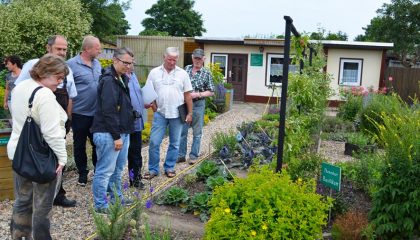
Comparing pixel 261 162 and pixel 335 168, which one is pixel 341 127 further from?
pixel 335 168

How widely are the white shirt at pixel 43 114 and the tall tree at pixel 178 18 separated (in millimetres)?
51645

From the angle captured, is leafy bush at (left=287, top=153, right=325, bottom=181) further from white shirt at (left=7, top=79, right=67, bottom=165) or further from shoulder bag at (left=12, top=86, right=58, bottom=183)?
shoulder bag at (left=12, top=86, right=58, bottom=183)

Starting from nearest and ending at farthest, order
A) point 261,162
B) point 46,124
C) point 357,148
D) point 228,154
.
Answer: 1. point 46,124
2. point 261,162
3. point 228,154
4. point 357,148

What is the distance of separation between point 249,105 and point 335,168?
1379 centimetres

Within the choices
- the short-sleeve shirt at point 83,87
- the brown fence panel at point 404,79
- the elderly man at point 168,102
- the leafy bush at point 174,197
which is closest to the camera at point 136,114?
the short-sleeve shirt at point 83,87

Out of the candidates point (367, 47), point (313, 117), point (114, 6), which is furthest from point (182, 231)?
A: point (114, 6)

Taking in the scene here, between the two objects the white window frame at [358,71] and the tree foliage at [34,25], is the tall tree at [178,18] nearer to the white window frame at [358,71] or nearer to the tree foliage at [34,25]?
the tree foliage at [34,25]

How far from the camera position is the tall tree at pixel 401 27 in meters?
30.0

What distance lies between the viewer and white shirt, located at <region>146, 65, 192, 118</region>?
19.2ft

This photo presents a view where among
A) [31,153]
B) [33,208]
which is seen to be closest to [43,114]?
[31,153]

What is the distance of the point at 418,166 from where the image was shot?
A: 3.64 metres

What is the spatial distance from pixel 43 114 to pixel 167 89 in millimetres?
2721

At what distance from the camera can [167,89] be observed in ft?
19.2

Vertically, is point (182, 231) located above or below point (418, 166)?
below
